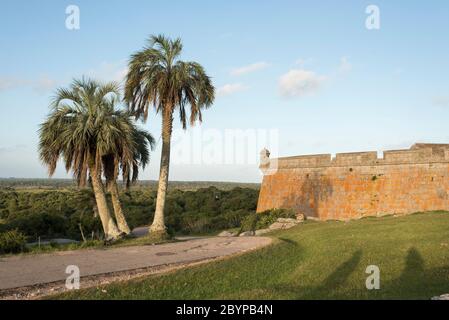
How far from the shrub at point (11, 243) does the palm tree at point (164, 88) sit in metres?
4.39

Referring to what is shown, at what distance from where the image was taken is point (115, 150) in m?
14.6

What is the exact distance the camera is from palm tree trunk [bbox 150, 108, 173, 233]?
595 inches

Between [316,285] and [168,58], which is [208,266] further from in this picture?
[168,58]

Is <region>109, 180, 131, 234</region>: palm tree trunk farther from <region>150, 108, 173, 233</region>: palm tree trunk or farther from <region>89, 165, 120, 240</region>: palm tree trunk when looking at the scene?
<region>150, 108, 173, 233</region>: palm tree trunk

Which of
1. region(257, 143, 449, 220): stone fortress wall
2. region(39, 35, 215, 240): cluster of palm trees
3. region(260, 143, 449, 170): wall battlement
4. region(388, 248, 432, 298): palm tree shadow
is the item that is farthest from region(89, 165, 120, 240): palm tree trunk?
region(260, 143, 449, 170): wall battlement

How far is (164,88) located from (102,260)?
7161 mm

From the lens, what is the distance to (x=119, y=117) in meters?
15.0

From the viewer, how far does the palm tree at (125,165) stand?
1541 centimetres
